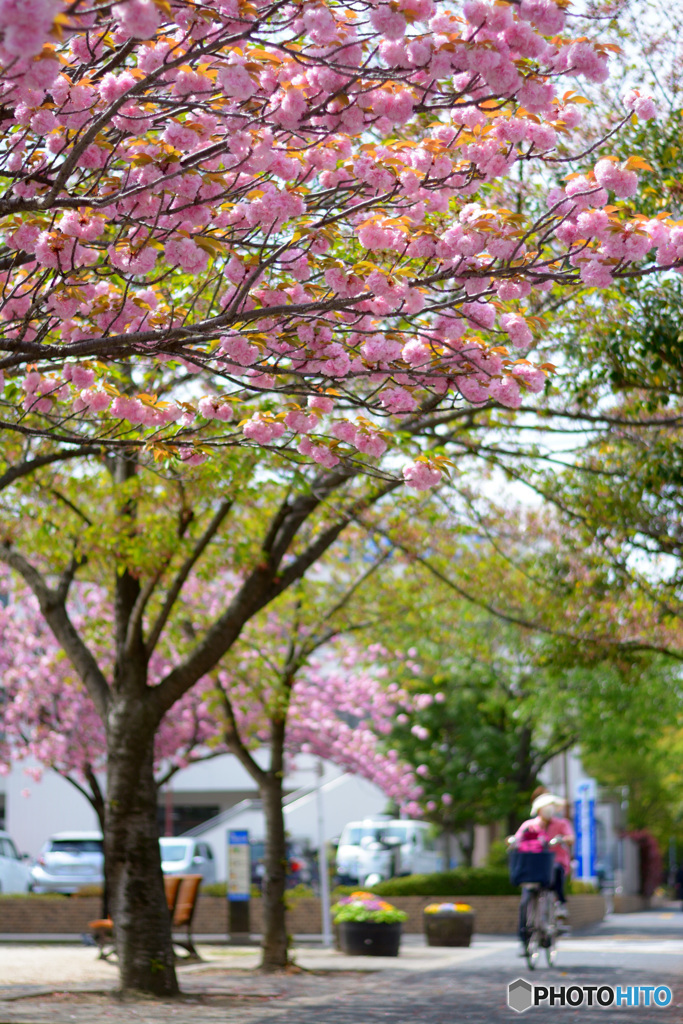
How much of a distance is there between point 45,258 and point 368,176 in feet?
6.02

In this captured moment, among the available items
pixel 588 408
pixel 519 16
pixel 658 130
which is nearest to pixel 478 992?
pixel 588 408

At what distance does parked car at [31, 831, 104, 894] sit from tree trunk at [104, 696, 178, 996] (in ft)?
50.6

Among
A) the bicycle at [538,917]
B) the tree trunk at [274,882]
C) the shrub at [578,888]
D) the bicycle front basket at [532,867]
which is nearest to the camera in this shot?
the bicycle at [538,917]

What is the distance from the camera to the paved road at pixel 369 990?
9.90m

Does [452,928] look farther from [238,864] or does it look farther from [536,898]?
[536,898]

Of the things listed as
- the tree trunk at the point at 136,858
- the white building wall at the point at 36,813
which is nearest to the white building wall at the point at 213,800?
the white building wall at the point at 36,813

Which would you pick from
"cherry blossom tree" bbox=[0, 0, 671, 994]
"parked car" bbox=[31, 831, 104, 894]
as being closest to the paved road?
"cherry blossom tree" bbox=[0, 0, 671, 994]

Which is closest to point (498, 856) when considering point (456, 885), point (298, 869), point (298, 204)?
point (456, 885)

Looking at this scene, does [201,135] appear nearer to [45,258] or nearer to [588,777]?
[45,258]

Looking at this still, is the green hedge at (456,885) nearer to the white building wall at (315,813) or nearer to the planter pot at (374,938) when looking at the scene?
the planter pot at (374,938)

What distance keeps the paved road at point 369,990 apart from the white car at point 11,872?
876 cm

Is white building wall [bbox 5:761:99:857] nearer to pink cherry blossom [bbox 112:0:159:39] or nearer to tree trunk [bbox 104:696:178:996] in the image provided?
tree trunk [bbox 104:696:178:996]

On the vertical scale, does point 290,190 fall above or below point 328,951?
above

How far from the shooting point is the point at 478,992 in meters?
12.2
